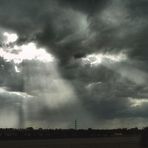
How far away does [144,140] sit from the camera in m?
56.7

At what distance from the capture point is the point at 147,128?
60000 millimetres

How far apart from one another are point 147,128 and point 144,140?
369cm
